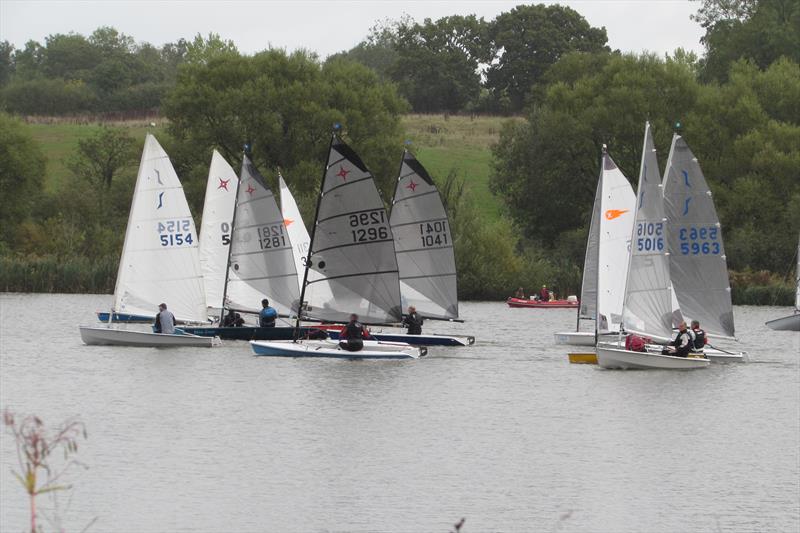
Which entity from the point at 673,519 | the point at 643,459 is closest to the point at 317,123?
the point at 643,459

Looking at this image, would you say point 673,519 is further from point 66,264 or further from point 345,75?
point 345,75

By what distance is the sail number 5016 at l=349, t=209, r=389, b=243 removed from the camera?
44.1m

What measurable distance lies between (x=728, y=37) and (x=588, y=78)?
27348mm

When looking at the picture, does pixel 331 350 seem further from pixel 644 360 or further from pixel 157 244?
pixel 644 360

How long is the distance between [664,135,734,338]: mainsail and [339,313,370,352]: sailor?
34.0 feet

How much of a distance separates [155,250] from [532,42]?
299 feet

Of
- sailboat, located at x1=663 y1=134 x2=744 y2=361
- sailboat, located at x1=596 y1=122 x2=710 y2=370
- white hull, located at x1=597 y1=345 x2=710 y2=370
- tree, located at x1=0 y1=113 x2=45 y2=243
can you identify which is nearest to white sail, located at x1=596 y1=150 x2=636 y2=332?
sailboat, located at x1=663 y1=134 x2=744 y2=361

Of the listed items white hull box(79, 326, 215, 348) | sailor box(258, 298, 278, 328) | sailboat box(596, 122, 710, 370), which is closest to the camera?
sailboat box(596, 122, 710, 370)

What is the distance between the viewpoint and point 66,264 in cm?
7256

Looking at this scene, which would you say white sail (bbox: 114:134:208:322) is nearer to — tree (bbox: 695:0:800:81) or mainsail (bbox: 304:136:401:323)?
mainsail (bbox: 304:136:401:323)

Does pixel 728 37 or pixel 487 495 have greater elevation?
pixel 728 37

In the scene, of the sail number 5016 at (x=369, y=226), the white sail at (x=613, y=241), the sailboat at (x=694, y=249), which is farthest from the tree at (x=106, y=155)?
the sailboat at (x=694, y=249)

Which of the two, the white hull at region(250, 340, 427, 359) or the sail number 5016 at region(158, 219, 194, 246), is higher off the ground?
the sail number 5016 at region(158, 219, 194, 246)

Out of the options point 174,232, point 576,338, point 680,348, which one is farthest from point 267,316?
point 680,348
